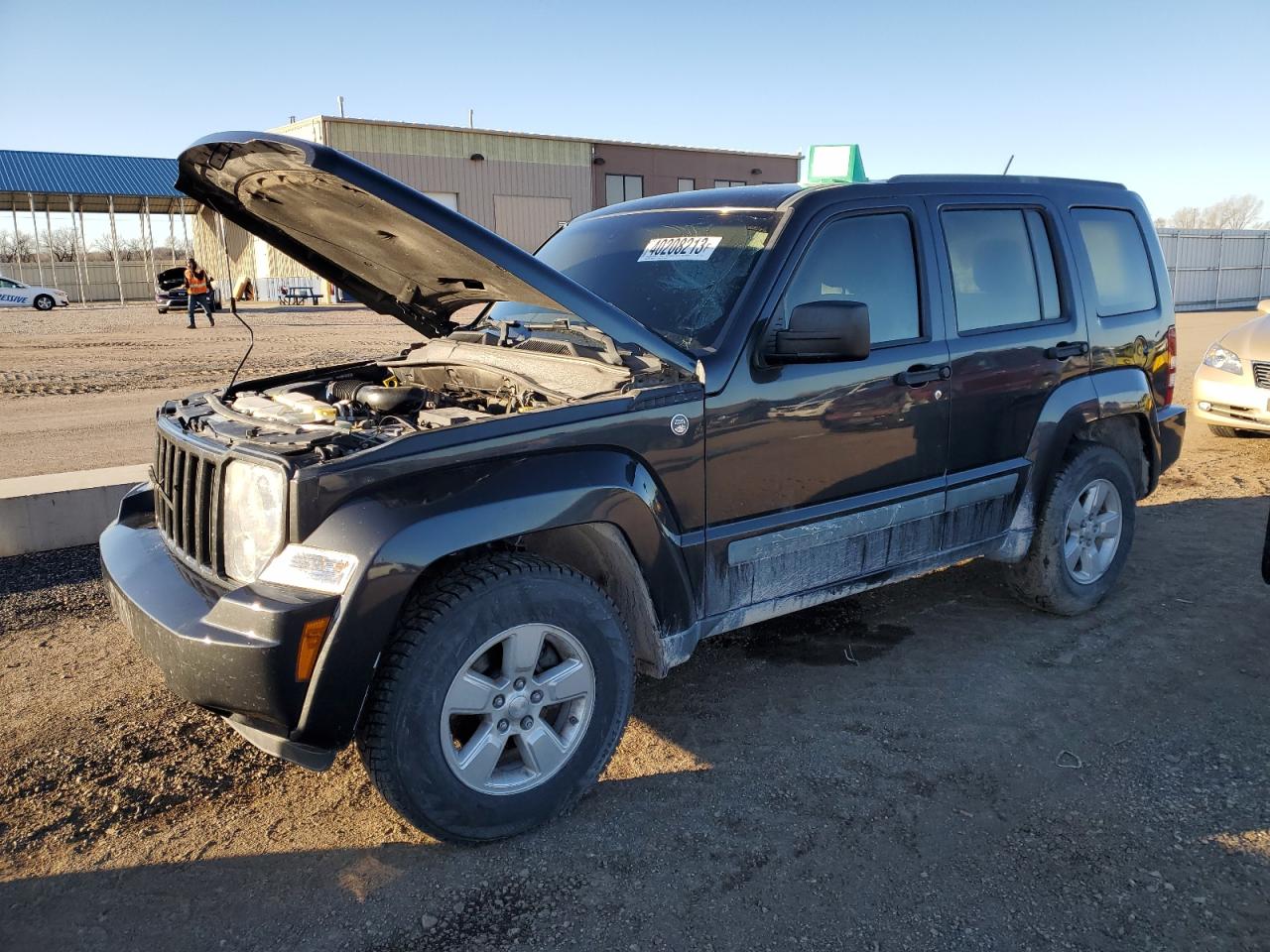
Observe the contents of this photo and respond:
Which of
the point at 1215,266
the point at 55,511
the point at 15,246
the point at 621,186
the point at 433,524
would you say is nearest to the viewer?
the point at 433,524

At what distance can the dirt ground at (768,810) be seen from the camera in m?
2.58

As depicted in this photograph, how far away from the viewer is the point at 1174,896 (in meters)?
2.66

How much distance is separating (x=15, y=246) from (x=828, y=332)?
6296 centimetres

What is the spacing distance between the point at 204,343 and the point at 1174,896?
63.9ft

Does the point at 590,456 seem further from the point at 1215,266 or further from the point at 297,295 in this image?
the point at 297,295

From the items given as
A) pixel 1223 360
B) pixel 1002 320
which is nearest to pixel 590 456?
pixel 1002 320

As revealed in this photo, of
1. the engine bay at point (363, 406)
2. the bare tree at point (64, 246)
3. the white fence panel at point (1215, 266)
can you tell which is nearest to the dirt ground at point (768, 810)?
the engine bay at point (363, 406)

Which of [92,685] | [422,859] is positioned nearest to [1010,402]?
[422,859]

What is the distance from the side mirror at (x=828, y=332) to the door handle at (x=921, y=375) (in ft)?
1.78

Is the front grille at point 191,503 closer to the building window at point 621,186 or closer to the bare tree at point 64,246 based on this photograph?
the building window at point 621,186

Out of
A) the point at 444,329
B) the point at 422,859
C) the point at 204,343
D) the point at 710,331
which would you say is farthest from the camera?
the point at 204,343

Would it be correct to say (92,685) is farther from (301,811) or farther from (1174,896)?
(1174,896)

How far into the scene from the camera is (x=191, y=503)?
308cm

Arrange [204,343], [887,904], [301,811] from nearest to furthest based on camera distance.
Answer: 1. [887,904]
2. [301,811]
3. [204,343]
